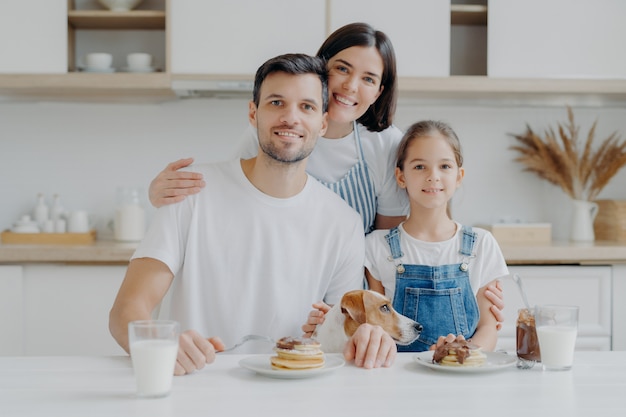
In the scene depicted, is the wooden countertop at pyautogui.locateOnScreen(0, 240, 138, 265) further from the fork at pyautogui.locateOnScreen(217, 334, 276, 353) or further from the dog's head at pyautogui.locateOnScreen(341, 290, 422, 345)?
the dog's head at pyautogui.locateOnScreen(341, 290, 422, 345)

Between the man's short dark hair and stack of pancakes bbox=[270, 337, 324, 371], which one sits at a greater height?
the man's short dark hair

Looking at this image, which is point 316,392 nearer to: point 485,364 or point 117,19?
point 485,364

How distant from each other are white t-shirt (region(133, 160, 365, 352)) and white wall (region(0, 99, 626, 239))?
1732 mm

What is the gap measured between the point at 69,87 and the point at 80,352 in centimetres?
110

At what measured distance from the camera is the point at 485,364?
1338mm

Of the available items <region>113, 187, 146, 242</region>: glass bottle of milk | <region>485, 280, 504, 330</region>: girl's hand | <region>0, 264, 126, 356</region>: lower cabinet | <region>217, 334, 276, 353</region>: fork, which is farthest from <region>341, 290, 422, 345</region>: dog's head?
<region>113, 187, 146, 242</region>: glass bottle of milk

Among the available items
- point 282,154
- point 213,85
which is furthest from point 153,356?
point 213,85

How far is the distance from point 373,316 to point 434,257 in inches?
19.6

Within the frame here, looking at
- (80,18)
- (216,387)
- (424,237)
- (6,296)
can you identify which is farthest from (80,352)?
(216,387)

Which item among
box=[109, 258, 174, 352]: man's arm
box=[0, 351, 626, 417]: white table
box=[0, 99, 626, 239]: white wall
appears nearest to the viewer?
box=[0, 351, 626, 417]: white table

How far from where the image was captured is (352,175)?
2.15 meters

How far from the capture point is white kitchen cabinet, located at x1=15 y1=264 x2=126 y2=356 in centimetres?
296

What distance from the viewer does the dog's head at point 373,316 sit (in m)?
1.50

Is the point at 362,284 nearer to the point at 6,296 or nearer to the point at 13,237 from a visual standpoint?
the point at 6,296
